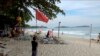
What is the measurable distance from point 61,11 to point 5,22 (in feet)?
23.8

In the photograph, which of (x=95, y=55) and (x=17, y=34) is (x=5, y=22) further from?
(x=95, y=55)

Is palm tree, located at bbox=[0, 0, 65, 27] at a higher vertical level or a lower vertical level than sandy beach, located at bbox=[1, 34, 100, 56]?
higher

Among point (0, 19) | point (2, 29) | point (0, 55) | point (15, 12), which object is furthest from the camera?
point (2, 29)

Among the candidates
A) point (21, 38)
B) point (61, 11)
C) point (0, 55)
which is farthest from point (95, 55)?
point (21, 38)

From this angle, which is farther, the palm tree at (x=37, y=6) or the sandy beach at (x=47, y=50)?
the palm tree at (x=37, y=6)

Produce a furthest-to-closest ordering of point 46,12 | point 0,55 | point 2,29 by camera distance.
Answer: point 2,29, point 46,12, point 0,55

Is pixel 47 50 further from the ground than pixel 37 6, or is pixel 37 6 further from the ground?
pixel 37 6

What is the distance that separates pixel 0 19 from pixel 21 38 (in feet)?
9.20

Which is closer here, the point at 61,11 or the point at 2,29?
the point at 61,11

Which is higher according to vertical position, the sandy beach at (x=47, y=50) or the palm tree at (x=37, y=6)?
the palm tree at (x=37, y=6)

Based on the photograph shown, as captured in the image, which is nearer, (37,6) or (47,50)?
(47,50)

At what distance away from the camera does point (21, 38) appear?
24422 millimetres

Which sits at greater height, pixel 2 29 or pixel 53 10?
pixel 53 10

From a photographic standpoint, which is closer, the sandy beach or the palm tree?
the sandy beach
